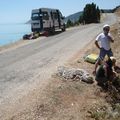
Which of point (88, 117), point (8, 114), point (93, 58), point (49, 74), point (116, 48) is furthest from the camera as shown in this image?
point (116, 48)

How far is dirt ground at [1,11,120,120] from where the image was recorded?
9.90m

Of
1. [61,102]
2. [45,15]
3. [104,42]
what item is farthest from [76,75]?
[45,15]

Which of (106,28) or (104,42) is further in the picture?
(104,42)

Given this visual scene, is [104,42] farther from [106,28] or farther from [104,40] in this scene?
[106,28]

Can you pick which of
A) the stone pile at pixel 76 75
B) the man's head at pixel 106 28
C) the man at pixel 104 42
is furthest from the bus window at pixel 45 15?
the man's head at pixel 106 28

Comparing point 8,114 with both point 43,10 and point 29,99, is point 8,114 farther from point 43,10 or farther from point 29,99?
point 43,10

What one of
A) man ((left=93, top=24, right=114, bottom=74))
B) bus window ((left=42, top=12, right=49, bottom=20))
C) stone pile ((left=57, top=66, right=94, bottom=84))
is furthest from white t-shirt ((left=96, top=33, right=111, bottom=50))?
bus window ((left=42, top=12, right=49, bottom=20))

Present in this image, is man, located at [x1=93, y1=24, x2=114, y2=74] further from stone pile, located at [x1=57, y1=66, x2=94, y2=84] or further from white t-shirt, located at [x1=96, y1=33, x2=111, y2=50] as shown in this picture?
stone pile, located at [x1=57, y1=66, x2=94, y2=84]

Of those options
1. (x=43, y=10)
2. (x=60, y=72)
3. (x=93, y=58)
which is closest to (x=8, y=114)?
(x=60, y=72)

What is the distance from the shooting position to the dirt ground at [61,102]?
9.90 m

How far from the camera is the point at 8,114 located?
9.72 metres

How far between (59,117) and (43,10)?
30821 mm

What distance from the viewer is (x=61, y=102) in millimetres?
11188

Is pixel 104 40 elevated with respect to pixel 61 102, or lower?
elevated
